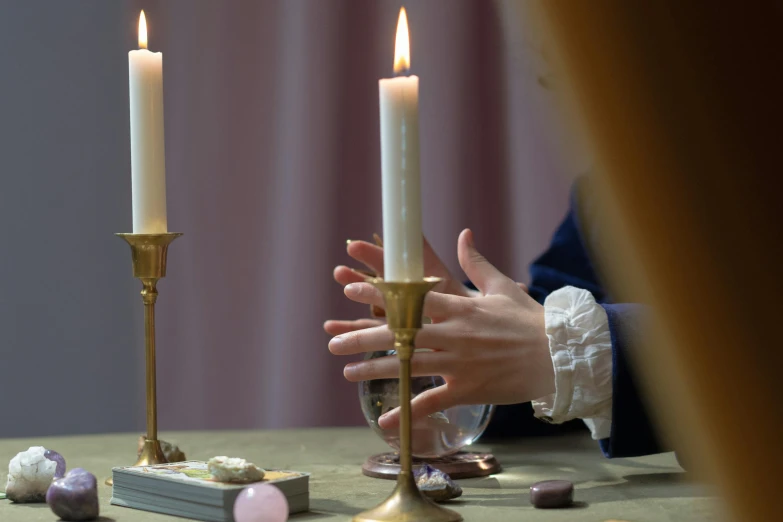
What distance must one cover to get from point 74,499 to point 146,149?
0.97ft

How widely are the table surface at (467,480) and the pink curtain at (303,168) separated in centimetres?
50

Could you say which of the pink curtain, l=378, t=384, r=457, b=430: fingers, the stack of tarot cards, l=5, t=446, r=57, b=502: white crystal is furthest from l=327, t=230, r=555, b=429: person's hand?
the pink curtain

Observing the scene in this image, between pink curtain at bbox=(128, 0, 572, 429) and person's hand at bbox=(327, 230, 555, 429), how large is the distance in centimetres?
68

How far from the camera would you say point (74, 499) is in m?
0.64

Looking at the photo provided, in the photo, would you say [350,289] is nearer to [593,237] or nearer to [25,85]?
[593,237]

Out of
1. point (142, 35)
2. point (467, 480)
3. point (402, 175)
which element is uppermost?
point (142, 35)

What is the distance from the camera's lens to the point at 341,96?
1552 millimetres

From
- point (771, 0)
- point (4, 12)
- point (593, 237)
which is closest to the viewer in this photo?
point (771, 0)

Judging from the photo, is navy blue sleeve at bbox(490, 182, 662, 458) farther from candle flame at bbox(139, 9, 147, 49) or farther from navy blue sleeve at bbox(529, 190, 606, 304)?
candle flame at bbox(139, 9, 147, 49)

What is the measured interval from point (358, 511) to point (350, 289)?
204 mm

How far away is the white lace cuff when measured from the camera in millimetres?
823

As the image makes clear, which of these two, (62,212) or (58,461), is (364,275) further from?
(62,212)

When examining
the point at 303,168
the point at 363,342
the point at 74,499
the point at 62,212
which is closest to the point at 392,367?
the point at 363,342

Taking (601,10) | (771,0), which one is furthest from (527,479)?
(771,0)
